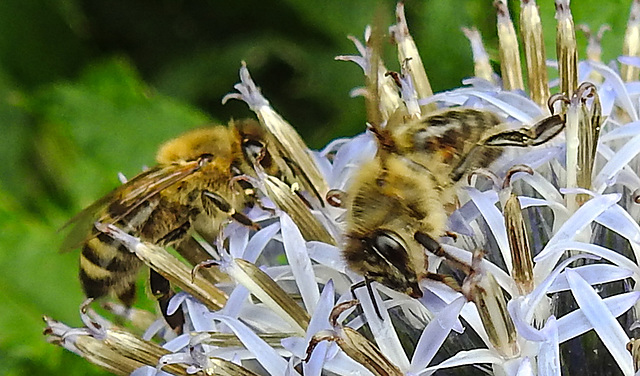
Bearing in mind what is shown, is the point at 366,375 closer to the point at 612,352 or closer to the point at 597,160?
the point at 612,352

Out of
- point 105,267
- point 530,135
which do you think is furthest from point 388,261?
point 105,267

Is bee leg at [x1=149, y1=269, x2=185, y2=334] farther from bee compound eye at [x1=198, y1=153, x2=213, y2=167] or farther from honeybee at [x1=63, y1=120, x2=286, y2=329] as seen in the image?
bee compound eye at [x1=198, y1=153, x2=213, y2=167]

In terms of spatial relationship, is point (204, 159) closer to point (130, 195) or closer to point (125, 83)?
point (130, 195)

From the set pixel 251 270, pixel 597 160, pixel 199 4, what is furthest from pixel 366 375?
pixel 199 4

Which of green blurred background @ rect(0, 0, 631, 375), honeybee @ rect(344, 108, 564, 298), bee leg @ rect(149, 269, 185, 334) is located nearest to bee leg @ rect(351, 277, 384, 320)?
honeybee @ rect(344, 108, 564, 298)

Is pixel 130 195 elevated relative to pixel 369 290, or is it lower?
elevated

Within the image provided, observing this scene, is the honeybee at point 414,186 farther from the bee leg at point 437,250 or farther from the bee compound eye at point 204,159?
the bee compound eye at point 204,159
